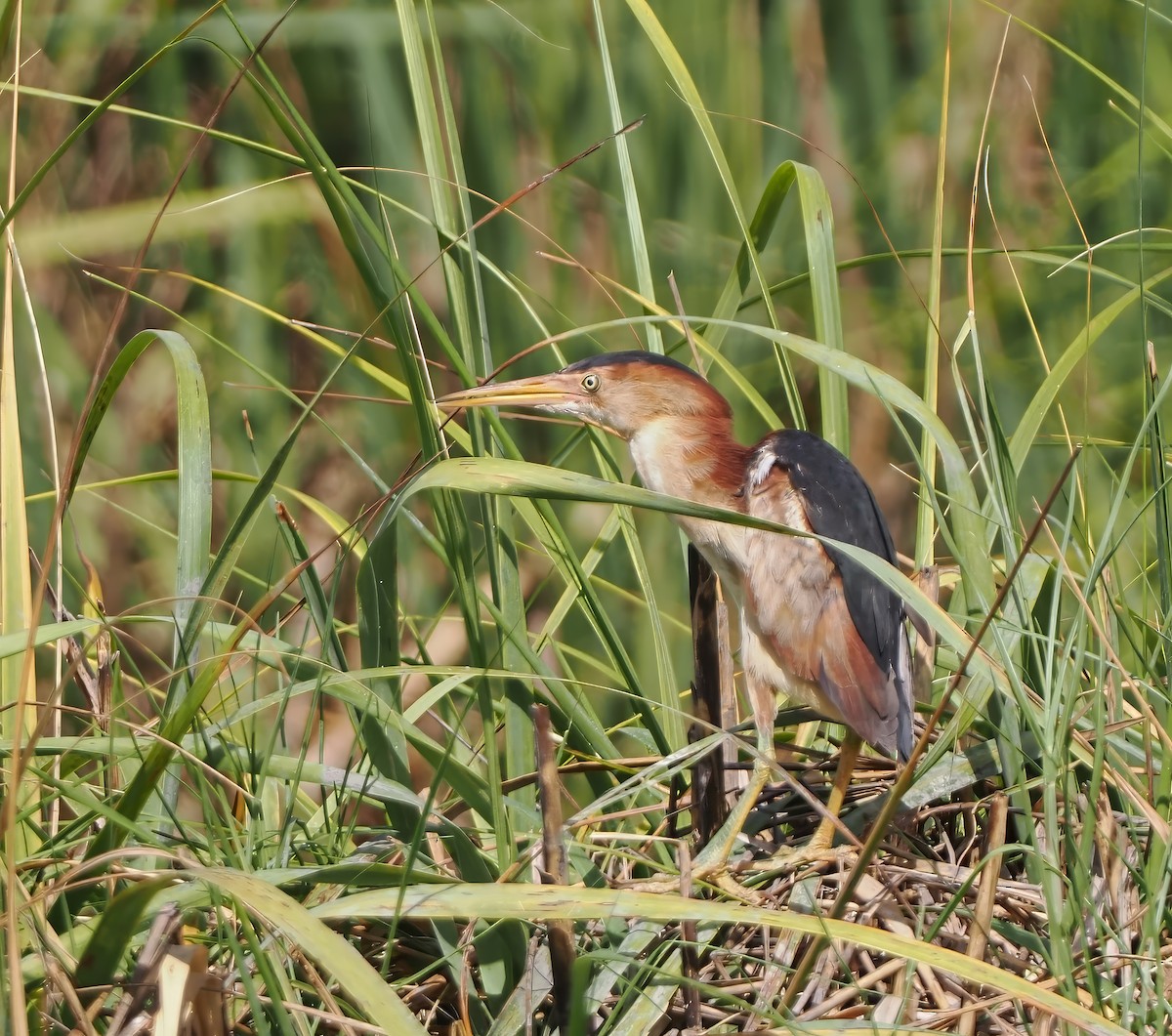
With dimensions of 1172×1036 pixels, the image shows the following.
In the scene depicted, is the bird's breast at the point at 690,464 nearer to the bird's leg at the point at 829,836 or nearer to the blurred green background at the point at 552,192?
the bird's leg at the point at 829,836

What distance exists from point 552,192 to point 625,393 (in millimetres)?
1286

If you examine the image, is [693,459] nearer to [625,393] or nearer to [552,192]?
[625,393]

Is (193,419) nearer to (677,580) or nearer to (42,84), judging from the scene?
(677,580)

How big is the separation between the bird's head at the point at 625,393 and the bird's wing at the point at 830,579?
170 millimetres

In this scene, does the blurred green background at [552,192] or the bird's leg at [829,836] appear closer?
the bird's leg at [829,836]

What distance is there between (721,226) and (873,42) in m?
0.53

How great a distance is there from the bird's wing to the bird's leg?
0.07 meters

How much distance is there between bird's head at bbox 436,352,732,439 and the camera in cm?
172

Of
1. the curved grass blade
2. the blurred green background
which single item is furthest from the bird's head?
the blurred green background

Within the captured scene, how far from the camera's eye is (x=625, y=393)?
1.77m

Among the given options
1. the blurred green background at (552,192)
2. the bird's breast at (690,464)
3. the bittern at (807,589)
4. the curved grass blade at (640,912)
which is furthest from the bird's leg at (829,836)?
the blurred green background at (552,192)

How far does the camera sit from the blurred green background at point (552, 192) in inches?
114

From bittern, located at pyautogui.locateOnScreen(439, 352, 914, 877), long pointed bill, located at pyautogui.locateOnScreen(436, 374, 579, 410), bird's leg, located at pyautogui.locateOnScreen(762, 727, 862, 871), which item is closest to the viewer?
bird's leg, located at pyautogui.locateOnScreen(762, 727, 862, 871)

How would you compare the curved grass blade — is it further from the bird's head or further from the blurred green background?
the blurred green background
